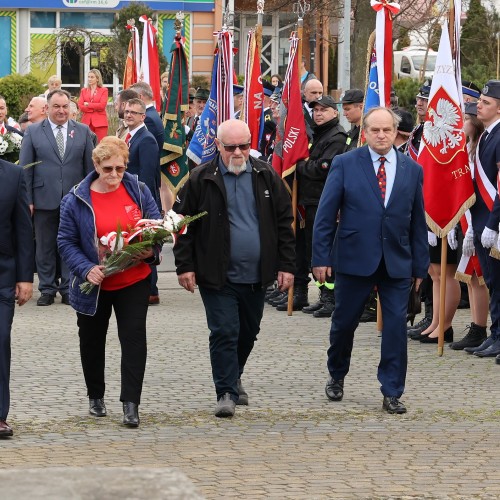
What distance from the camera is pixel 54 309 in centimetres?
1482

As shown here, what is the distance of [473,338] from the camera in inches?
479

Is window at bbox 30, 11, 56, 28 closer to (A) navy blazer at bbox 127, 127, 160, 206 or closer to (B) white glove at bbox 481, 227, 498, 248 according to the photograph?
(A) navy blazer at bbox 127, 127, 160, 206

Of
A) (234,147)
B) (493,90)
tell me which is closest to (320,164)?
(493,90)

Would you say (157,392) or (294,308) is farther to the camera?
(294,308)

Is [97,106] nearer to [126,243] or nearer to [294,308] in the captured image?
[294,308]

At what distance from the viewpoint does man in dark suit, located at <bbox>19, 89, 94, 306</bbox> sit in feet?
48.6

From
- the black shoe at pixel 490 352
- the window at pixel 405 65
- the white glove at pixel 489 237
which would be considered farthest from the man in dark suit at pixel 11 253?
the window at pixel 405 65

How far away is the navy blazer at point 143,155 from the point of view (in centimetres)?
1434

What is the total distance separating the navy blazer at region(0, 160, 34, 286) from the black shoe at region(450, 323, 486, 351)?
4.69 metres

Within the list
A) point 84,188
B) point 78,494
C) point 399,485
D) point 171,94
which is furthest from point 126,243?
point 171,94

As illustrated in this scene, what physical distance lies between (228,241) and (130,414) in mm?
1288

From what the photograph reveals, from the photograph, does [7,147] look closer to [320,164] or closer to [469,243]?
[469,243]

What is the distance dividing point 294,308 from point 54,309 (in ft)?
8.18

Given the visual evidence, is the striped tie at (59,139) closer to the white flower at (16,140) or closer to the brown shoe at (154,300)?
the white flower at (16,140)
